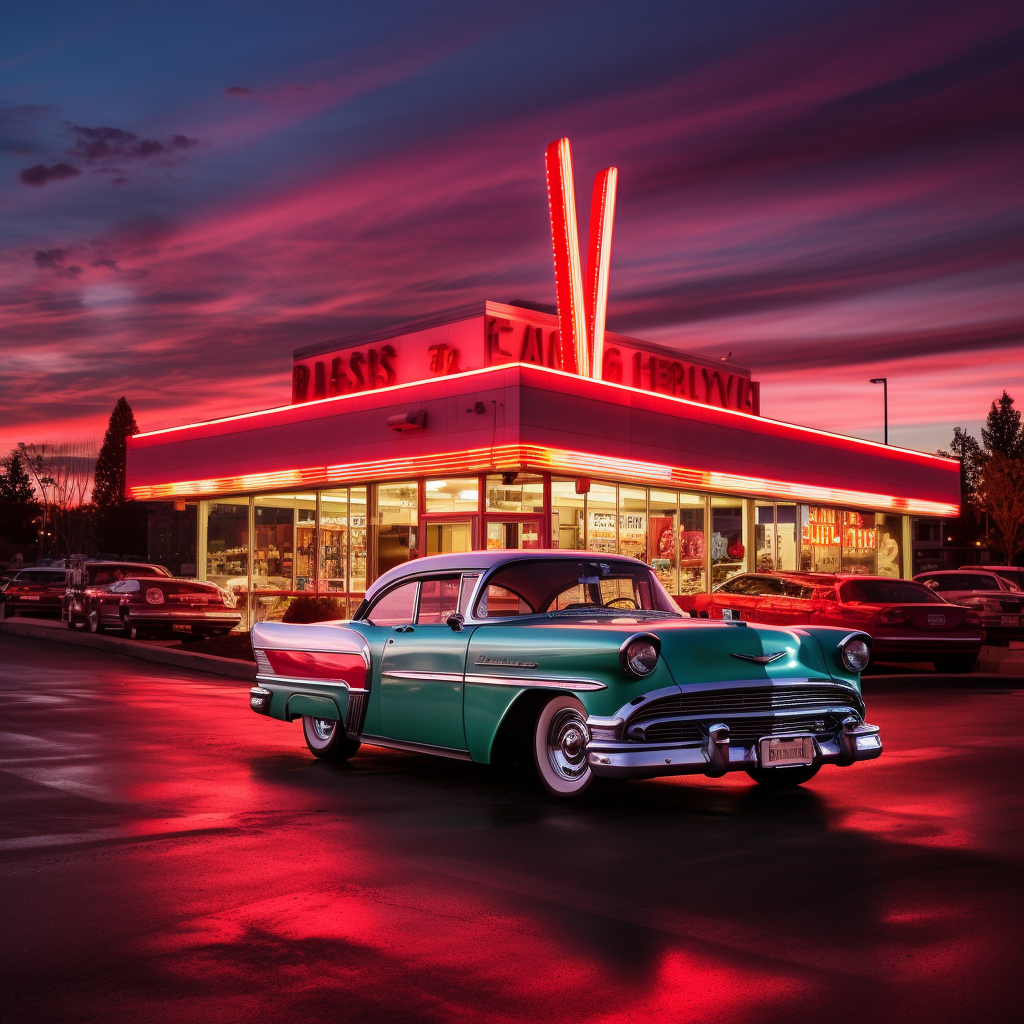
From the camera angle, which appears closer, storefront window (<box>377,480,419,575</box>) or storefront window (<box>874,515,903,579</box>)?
storefront window (<box>377,480,419,575</box>)

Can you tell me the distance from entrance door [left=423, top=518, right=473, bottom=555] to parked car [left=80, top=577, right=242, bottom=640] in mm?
3906

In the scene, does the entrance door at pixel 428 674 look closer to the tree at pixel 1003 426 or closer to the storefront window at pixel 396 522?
the storefront window at pixel 396 522

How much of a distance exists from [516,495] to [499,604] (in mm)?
14376

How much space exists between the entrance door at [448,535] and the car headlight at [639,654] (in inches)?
605

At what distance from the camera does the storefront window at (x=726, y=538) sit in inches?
1089

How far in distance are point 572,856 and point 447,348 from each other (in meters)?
19.6

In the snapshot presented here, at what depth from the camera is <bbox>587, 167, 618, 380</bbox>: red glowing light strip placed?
77.8 ft

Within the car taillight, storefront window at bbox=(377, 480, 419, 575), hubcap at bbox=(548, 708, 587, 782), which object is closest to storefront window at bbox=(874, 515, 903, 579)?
storefront window at bbox=(377, 480, 419, 575)

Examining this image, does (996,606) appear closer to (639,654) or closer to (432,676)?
(432,676)

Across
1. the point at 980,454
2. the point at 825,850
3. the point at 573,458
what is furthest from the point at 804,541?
the point at 980,454

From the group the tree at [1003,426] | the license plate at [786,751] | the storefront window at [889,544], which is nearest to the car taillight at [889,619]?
the license plate at [786,751]

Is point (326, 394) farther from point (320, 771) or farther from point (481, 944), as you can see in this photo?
point (481, 944)

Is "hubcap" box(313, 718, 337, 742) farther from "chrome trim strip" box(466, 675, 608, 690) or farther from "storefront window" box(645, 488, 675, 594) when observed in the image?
"storefront window" box(645, 488, 675, 594)

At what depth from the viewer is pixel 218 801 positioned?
26.0 ft
